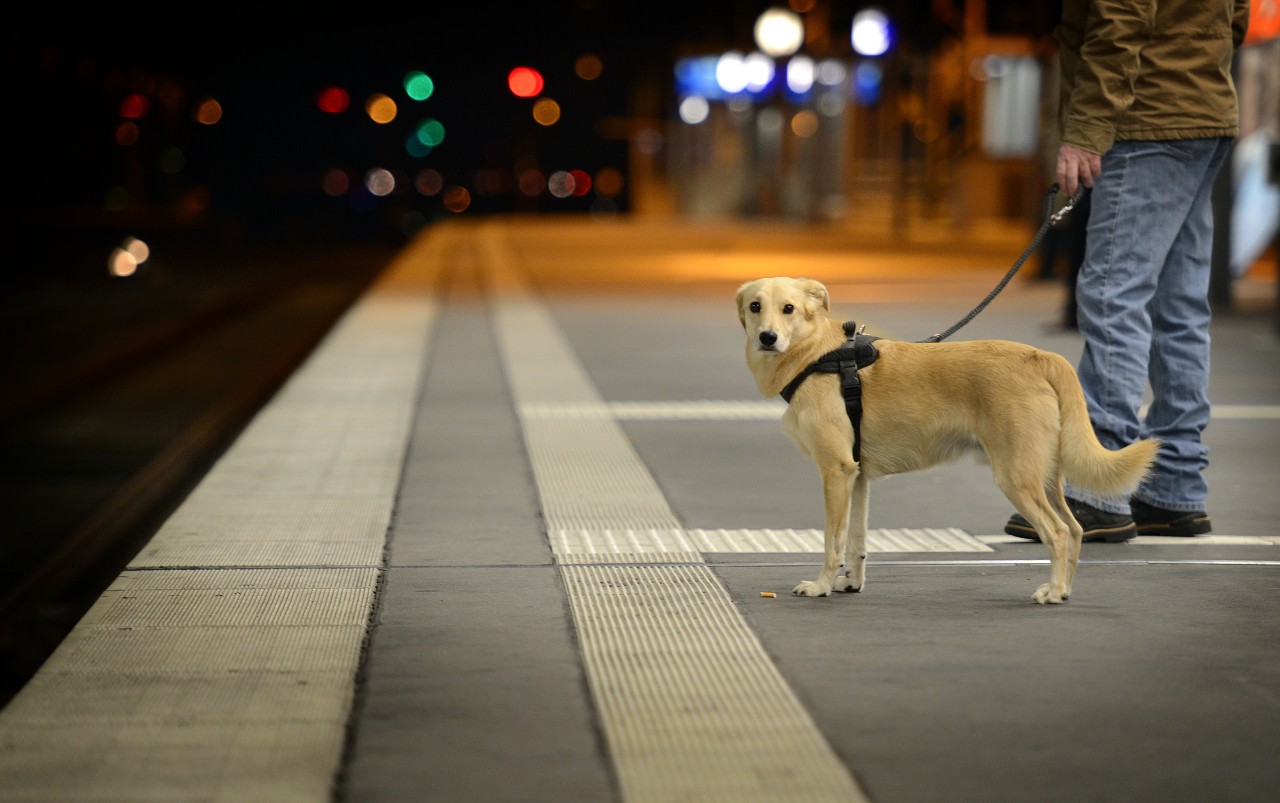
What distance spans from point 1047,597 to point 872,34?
3402 cm

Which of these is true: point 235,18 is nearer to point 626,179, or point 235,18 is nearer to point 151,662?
point 626,179

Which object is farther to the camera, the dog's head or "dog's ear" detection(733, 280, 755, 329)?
"dog's ear" detection(733, 280, 755, 329)

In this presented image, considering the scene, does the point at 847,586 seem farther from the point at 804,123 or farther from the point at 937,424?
the point at 804,123

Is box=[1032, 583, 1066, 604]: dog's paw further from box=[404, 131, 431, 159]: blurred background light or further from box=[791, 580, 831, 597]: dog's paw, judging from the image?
box=[404, 131, 431, 159]: blurred background light

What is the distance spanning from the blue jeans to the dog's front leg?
1.13 meters

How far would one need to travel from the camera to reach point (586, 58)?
75.0 metres

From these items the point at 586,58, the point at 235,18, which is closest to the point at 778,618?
the point at 235,18

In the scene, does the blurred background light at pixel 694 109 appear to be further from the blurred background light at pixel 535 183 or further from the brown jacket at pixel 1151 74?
the brown jacket at pixel 1151 74

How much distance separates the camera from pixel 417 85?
43250 mm

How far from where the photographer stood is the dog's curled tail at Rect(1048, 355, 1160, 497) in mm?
4625

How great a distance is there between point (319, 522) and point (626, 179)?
102838mm

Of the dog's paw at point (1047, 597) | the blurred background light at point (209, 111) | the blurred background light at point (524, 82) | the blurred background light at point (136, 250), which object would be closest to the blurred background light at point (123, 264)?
the blurred background light at point (136, 250)

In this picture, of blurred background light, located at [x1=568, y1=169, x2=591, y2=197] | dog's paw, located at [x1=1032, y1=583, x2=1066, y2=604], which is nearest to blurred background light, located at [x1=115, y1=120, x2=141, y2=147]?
blurred background light, located at [x1=568, y1=169, x2=591, y2=197]

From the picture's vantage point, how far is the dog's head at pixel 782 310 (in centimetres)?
473
